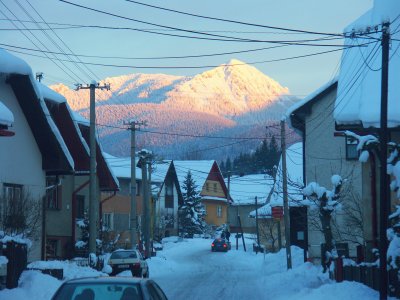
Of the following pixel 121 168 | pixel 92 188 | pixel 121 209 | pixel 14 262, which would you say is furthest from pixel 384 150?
pixel 121 168

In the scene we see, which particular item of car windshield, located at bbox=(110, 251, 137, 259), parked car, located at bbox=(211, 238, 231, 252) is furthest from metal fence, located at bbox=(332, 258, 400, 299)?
parked car, located at bbox=(211, 238, 231, 252)

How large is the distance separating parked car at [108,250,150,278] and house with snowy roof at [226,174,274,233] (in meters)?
61.7

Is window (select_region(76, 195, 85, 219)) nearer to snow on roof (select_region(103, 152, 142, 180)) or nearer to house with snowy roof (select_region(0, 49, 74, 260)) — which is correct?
house with snowy roof (select_region(0, 49, 74, 260))

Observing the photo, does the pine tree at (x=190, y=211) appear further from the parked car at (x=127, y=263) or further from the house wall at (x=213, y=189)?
the parked car at (x=127, y=263)

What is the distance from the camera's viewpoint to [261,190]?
11250 centimetres

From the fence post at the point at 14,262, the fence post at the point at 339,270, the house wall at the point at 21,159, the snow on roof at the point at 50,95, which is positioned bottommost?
the fence post at the point at 339,270

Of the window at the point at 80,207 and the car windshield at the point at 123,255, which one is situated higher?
the window at the point at 80,207

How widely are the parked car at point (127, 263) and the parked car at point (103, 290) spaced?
2244 centimetres

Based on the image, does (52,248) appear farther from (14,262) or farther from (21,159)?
(14,262)

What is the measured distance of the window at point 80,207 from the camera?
132ft

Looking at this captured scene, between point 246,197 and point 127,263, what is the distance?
76.3 metres

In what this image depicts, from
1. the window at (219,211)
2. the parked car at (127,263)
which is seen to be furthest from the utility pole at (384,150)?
the window at (219,211)

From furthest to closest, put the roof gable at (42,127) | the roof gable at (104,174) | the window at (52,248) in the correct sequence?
1. the roof gable at (104,174)
2. the window at (52,248)
3. the roof gable at (42,127)

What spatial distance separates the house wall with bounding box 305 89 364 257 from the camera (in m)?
34.4
